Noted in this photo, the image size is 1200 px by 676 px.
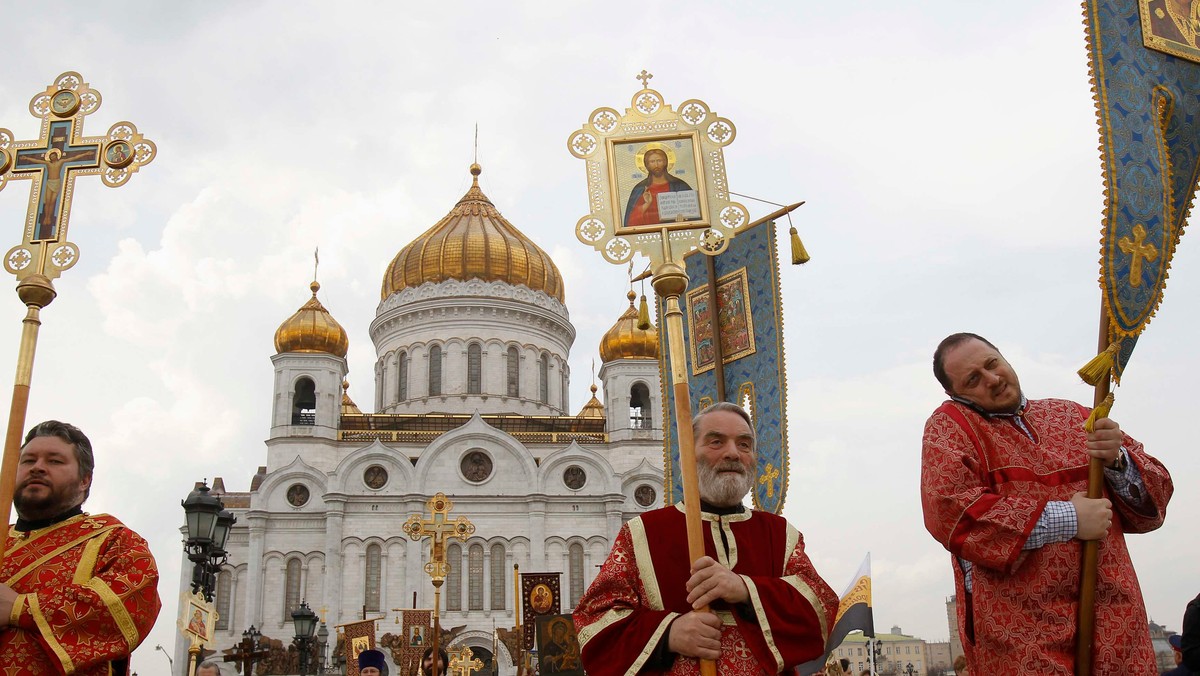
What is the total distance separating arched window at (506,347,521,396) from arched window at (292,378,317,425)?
22.2 feet

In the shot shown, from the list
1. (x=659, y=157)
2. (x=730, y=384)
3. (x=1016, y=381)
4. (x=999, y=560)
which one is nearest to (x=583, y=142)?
(x=659, y=157)

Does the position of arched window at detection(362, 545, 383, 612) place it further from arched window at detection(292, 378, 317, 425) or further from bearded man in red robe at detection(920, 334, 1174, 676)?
bearded man in red robe at detection(920, 334, 1174, 676)

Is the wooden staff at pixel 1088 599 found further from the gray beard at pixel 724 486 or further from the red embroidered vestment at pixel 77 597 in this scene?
the red embroidered vestment at pixel 77 597

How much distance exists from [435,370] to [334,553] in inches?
Result: 317

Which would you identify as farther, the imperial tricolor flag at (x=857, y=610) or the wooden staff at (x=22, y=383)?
the imperial tricolor flag at (x=857, y=610)

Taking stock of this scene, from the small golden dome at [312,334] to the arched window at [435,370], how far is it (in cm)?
307

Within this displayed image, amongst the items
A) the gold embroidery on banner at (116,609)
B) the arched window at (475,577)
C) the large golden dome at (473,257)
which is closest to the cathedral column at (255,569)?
the arched window at (475,577)

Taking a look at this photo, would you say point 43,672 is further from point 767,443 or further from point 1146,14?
point 767,443

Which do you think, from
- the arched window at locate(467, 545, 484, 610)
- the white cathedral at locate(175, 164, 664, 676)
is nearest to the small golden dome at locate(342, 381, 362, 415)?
the white cathedral at locate(175, 164, 664, 676)

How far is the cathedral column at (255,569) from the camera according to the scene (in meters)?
30.5

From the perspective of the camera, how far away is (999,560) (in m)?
3.55

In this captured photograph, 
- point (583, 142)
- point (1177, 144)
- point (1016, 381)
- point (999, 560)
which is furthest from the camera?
point (583, 142)

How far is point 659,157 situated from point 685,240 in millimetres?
538

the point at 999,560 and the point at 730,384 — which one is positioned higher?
the point at 730,384
